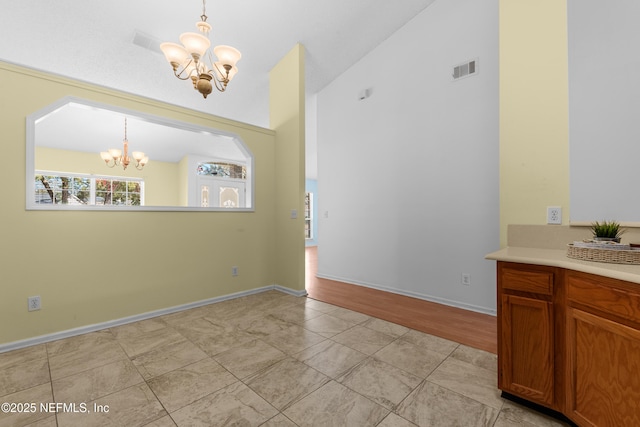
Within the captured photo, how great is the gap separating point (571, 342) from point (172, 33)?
4.53m

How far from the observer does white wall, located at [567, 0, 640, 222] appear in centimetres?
184

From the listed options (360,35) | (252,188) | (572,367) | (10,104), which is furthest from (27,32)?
(572,367)

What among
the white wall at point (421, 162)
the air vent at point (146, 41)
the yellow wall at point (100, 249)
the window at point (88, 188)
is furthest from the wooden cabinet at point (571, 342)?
the window at point (88, 188)

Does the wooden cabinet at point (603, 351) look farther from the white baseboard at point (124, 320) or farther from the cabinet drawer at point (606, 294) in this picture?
the white baseboard at point (124, 320)

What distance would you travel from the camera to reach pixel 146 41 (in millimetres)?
3273

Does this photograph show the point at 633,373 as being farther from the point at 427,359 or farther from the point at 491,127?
the point at 491,127

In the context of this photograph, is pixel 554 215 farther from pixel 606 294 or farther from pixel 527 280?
pixel 606 294

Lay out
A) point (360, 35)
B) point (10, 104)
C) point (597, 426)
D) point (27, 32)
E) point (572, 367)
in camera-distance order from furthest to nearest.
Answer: point (360, 35)
point (27, 32)
point (10, 104)
point (572, 367)
point (597, 426)

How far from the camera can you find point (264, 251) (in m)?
4.01

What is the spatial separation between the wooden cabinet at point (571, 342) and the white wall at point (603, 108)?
86 cm

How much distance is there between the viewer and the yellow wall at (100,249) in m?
2.27

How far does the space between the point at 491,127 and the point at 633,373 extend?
2.51 meters

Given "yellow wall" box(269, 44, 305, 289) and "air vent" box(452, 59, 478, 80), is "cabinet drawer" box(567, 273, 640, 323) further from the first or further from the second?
"yellow wall" box(269, 44, 305, 289)

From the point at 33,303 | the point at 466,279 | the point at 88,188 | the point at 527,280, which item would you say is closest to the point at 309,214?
the point at 88,188
